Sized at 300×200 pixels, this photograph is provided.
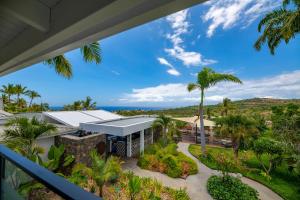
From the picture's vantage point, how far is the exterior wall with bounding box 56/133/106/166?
8180mm

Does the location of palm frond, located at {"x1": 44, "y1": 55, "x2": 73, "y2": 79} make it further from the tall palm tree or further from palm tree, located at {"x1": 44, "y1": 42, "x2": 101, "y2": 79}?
the tall palm tree

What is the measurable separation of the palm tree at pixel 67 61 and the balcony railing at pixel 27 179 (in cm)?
359

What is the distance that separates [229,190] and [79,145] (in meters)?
7.34

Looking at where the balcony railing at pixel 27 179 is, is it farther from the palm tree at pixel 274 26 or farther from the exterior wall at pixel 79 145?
the palm tree at pixel 274 26

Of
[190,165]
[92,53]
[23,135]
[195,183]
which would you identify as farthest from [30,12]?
[190,165]

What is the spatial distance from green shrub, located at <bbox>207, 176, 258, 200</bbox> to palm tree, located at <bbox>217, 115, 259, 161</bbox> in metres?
3.64

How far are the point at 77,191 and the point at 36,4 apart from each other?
56.8 inches

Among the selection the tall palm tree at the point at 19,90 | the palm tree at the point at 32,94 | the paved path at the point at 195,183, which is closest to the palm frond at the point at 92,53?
the paved path at the point at 195,183

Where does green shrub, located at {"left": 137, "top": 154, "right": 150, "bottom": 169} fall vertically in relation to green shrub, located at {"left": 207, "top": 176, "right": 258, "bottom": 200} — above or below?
above

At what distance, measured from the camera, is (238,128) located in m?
11.3

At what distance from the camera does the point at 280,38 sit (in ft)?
34.1

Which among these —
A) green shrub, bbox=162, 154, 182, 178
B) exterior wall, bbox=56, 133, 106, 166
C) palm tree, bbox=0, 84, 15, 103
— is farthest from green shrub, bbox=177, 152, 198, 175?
palm tree, bbox=0, 84, 15, 103

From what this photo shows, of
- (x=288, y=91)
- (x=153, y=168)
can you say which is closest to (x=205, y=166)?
(x=153, y=168)

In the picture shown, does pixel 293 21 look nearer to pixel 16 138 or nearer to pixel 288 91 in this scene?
pixel 16 138
